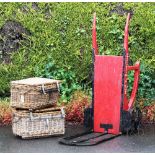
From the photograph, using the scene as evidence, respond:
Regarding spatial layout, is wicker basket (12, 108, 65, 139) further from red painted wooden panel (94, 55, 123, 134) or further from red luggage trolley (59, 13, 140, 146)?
red painted wooden panel (94, 55, 123, 134)

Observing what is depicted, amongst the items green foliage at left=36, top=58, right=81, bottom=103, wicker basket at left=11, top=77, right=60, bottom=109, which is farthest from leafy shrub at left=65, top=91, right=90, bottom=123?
wicker basket at left=11, top=77, right=60, bottom=109

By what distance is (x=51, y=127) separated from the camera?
27.0 feet

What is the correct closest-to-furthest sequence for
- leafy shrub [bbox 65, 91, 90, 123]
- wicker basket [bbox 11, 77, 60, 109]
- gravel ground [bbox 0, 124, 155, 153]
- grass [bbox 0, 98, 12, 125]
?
gravel ground [bbox 0, 124, 155, 153] < wicker basket [bbox 11, 77, 60, 109] < grass [bbox 0, 98, 12, 125] < leafy shrub [bbox 65, 91, 90, 123]

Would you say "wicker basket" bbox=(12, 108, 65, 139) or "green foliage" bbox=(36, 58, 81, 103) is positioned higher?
"green foliage" bbox=(36, 58, 81, 103)

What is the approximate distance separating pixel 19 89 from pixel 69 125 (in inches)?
46.5

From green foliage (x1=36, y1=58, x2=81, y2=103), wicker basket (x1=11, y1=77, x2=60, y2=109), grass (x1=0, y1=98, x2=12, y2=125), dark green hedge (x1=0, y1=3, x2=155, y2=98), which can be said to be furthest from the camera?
dark green hedge (x1=0, y1=3, x2=155, y2=98)

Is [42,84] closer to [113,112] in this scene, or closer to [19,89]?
[19,89]

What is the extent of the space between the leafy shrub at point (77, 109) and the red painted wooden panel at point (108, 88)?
2.67 ft

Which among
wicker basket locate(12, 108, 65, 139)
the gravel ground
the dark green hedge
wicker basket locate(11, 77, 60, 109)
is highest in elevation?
the dark green hedge

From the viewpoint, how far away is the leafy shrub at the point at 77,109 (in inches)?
360

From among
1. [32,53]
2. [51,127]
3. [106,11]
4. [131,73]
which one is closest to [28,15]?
[32,53]

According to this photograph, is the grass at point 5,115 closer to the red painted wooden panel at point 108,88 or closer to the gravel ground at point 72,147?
the gravel ground at point 72,147

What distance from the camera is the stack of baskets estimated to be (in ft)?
26.6

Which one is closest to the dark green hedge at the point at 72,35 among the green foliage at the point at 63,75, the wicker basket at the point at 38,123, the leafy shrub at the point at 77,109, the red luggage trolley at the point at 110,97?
the green foliage at the point at 63,75
